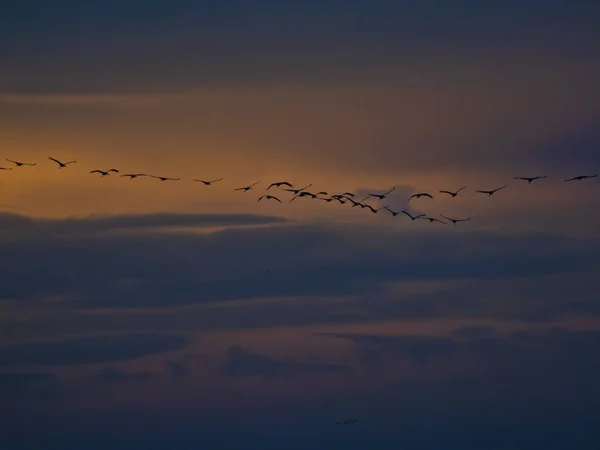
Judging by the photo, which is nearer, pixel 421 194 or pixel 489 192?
pixel 489 192

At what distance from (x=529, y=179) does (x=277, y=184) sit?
24.6 meters

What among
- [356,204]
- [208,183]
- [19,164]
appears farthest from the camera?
[356,204]

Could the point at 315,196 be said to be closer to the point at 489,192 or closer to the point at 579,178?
the point at 489,192

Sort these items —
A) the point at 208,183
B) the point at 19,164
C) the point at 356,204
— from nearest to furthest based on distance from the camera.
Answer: the point at 19,164, the point at 208,183, the point at 356,204

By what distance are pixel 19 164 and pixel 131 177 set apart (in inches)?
544

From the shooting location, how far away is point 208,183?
376 feet

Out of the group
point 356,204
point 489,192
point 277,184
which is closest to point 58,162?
point 277,184

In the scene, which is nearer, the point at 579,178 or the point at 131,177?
the point at 579,178

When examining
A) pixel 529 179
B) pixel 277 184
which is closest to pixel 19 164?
pixel 277 184

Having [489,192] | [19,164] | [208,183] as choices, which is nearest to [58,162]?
[19,164]

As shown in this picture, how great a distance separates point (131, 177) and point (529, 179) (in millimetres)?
37433

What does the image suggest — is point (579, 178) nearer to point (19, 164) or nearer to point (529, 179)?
point (529, 179)

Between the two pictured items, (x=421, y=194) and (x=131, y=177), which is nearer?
(x=131, y=177)

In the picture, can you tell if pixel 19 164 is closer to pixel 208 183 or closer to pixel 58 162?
pixel 58 162
